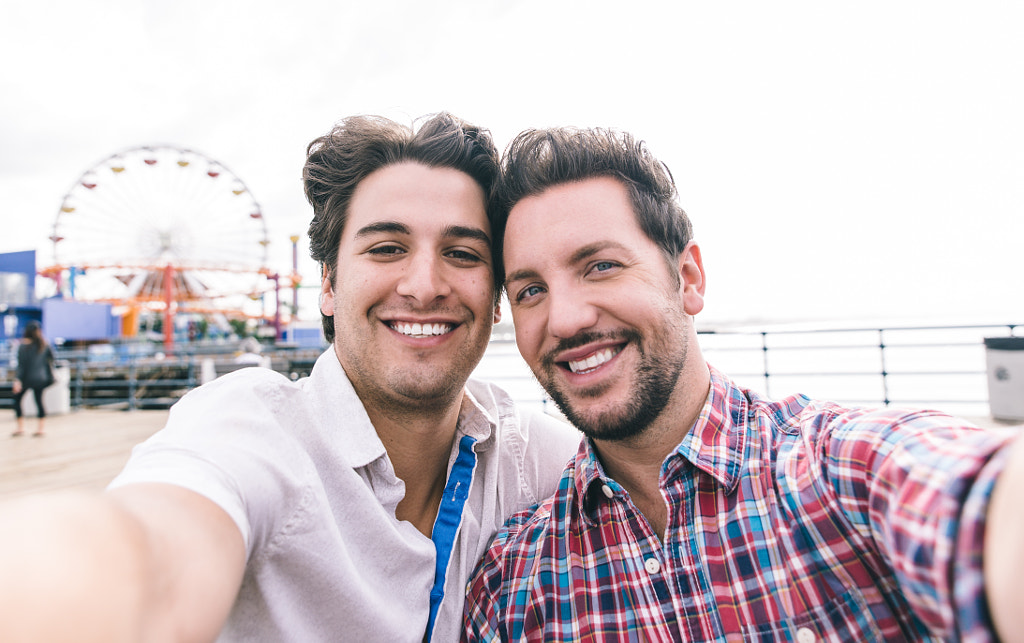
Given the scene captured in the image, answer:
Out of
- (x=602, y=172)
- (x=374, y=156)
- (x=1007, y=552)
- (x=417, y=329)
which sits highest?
(x=374, y=156)

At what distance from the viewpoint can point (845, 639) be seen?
92 cm

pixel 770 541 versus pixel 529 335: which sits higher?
pixel 529 335

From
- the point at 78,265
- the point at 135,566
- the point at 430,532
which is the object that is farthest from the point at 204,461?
the point at 78,265

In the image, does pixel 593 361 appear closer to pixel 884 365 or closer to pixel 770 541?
pixel 770 541

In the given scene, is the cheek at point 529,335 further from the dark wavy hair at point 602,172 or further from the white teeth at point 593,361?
the dark wavy hair at point 602,172

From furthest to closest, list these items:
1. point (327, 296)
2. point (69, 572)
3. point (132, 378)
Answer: point (132, 378) < point (327, 296) < point (69, 572)

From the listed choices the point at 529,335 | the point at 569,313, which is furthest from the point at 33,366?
the point at 569,313

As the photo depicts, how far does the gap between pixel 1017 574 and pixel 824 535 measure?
0.48 metres

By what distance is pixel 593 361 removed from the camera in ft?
4.48

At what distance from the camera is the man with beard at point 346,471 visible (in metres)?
0.60

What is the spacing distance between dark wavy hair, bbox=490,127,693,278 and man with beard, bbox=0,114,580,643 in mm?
187

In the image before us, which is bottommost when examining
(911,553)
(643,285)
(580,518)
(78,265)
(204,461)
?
(580,518)

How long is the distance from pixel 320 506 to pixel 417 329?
613 mm

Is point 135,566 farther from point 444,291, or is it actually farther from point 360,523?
point 444,291
